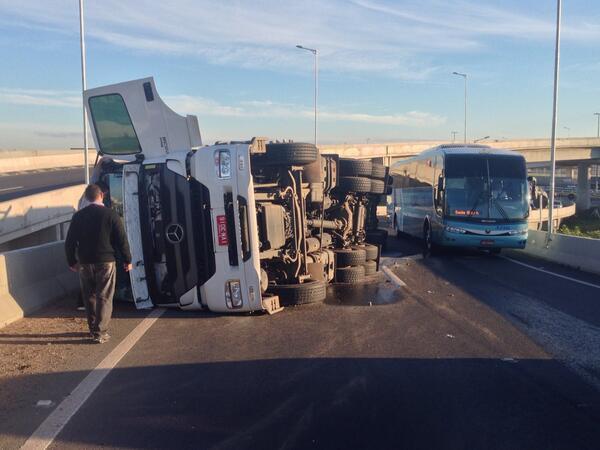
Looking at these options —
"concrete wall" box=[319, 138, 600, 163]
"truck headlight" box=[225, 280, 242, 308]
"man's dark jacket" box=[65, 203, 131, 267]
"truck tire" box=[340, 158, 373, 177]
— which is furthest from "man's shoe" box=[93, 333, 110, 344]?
"concrete wall" box=[319, 138, 600, 163]

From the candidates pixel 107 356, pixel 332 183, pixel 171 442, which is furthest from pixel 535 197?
pixel 171 442

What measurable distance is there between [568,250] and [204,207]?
11.6 meters

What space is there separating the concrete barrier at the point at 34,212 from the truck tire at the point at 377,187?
8637 millimetres

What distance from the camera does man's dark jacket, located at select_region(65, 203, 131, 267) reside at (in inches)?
285

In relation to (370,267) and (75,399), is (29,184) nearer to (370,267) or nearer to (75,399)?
(370,267)

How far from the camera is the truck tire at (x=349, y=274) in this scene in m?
11.8

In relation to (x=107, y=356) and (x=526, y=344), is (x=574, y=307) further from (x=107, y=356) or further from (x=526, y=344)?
(x=107, y=356)

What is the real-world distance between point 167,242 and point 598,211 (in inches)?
2503

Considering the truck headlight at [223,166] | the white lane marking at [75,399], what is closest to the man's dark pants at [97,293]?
the white lane marking at [75,399]

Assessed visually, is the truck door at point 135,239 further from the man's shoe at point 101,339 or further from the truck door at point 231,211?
the man's shoe at point 101,339

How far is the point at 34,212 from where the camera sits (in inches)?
667

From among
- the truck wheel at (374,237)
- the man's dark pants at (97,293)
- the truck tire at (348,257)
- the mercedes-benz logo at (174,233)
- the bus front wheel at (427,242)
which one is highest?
the mercedes-benz logo at (174,233)

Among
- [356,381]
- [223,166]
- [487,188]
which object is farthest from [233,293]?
[487,188]

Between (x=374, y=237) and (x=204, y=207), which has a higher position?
(x=204, y=207)
